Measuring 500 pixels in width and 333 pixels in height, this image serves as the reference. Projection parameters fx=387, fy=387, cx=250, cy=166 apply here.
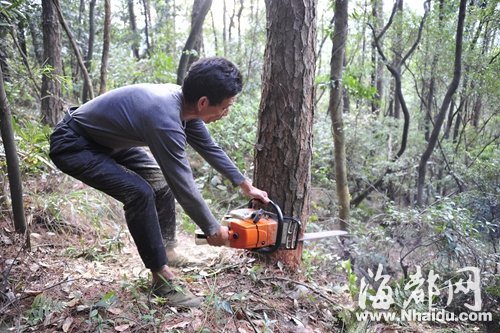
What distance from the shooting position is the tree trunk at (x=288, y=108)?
2.82m

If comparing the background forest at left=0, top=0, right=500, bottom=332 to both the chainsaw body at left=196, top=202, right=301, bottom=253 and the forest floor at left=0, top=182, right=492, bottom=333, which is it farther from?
the chainsaw body at left=196, top=202, right=301, bottom=253

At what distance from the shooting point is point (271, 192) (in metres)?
2.96

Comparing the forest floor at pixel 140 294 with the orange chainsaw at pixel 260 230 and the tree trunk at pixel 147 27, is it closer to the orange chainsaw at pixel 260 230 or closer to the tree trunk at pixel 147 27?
→ the orange chainsaw at pixel 260 230

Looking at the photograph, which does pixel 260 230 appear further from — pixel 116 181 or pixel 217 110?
pixel 116 181

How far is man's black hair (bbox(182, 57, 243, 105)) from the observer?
89.0 inches

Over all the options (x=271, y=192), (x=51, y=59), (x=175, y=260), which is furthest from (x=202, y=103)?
(x=51, y=59)

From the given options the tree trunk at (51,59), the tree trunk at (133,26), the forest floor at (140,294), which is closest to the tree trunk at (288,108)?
the forest floor at (140,294)

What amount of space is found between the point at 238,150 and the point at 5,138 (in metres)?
4.31

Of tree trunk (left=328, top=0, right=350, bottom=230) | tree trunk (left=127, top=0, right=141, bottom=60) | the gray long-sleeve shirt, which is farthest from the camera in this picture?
tree trunk (left=127, top=0, right=141, bottom=60)

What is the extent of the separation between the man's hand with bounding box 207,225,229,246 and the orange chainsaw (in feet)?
0.16

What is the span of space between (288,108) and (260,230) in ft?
3.16

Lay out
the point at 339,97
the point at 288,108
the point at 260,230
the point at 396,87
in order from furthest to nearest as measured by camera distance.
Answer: the point at 396,87 < the point at 339,97 < the point at 288,108 < the point at 260,230

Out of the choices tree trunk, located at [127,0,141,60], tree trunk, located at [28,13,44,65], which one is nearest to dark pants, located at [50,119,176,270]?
tree trunk, located at [28,13,44,65]

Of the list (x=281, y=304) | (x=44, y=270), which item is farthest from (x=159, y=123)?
(x=44, y=270)
